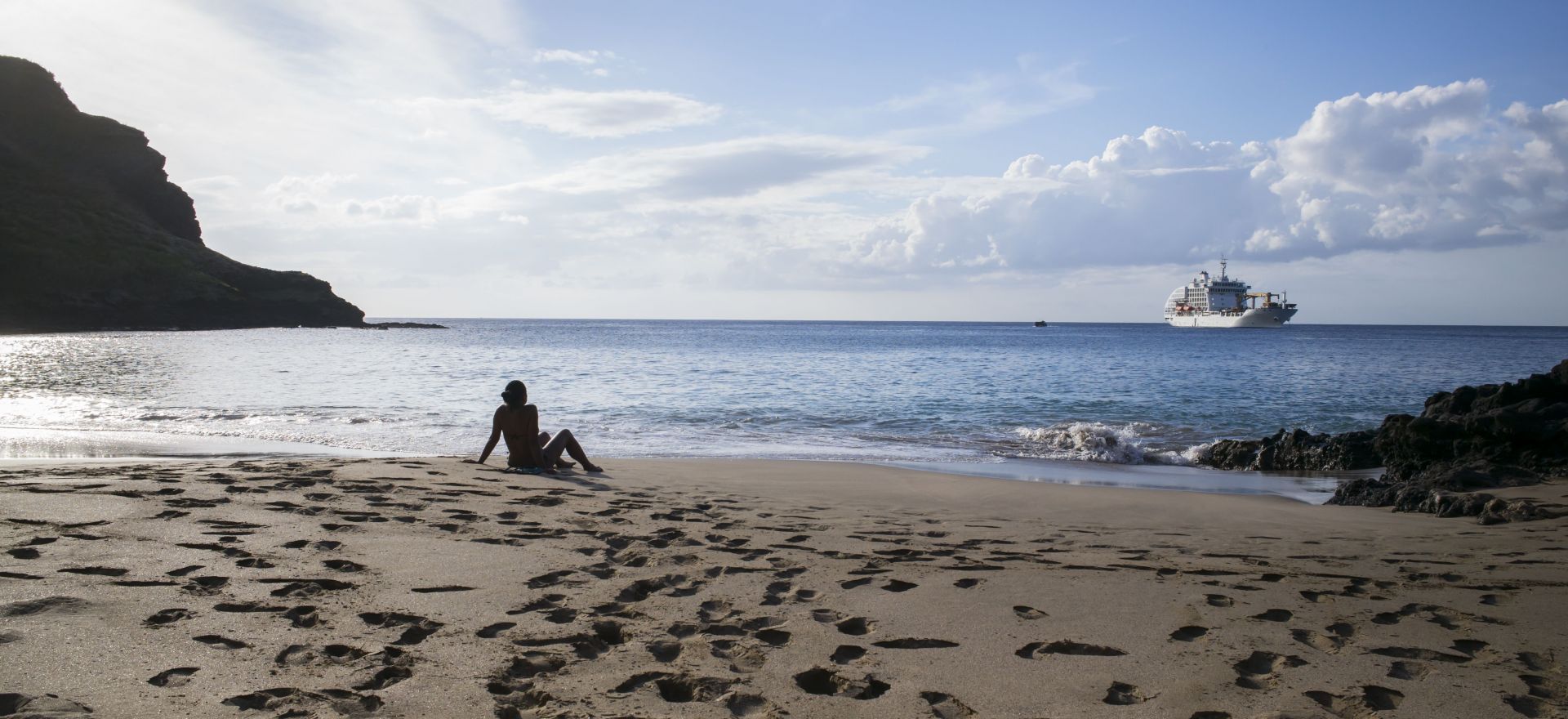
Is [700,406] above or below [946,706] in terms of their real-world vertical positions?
below

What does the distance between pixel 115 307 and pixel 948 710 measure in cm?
8905

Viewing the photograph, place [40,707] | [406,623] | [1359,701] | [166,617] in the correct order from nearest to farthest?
1. [40,707]
2. [1359,701]
3. [166,617]
4. [406,623]

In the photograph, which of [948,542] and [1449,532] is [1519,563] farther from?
[948,542]

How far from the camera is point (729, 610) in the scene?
4.31 meters

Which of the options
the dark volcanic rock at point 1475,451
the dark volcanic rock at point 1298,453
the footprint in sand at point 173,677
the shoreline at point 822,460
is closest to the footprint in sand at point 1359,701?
the footprint in sand at point 173,677

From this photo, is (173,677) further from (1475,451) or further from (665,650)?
(1475,451)

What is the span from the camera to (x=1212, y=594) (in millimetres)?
4793

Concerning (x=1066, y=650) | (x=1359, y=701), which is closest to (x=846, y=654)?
(x=1066, y=650)

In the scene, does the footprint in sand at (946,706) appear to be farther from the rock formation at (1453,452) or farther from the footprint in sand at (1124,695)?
the rock formation at (1453,452)

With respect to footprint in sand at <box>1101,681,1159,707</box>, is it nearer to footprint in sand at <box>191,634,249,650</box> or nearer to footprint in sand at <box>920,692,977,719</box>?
footprint in sand at <box>920,692,977,719</box>

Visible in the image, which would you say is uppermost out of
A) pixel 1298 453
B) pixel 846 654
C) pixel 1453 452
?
pixel 846 654

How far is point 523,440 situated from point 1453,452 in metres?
11.9

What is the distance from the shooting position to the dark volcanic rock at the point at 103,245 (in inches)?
2711

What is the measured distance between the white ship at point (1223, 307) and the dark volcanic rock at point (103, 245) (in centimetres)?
12384
